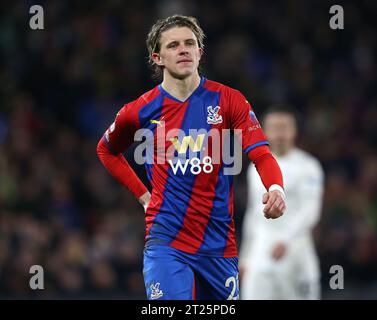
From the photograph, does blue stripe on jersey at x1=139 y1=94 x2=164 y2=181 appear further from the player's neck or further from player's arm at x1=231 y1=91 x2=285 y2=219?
player's arm at x1=231 y1=91 x2=285 y2=219

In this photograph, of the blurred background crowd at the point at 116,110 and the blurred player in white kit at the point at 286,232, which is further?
the blurred background crowd at the point at 116,110

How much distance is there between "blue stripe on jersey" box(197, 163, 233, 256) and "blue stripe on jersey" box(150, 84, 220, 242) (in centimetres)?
18

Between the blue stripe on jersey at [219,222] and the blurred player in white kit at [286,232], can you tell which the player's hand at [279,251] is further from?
the blue stripe on jersey at [219,222]

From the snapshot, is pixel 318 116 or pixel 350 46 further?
pixel 350 46

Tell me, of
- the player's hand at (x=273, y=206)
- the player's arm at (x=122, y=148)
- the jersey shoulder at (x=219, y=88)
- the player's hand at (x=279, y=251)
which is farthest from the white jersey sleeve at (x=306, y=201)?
the player's hand at (x=273, y=206)

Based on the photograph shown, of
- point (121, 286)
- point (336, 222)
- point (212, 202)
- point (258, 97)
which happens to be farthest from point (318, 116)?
point (212, 202)

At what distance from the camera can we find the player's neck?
20.3 ft

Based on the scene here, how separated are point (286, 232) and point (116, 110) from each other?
5.38 m

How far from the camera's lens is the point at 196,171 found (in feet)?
19.8

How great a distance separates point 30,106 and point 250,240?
215 inches

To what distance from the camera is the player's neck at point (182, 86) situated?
618cm

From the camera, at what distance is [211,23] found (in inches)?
625

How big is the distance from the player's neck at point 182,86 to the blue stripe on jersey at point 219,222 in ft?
1.72

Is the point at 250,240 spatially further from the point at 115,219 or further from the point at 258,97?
the point at 258,97
